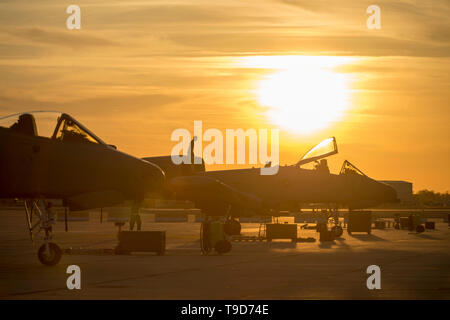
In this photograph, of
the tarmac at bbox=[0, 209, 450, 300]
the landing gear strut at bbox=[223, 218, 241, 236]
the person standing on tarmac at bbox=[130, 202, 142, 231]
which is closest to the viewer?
the tarmac at bbox=[0, 209, 450, 300]

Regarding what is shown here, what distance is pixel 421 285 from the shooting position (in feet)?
50.8

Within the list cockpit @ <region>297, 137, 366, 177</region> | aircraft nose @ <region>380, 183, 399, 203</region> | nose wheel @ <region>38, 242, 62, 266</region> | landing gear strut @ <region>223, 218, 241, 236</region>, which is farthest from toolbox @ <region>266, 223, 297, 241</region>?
nose wheel @ <region>38, 242, 62, 266</region>

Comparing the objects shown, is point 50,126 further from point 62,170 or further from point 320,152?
point 320,152

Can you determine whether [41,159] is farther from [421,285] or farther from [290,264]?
[421,285]

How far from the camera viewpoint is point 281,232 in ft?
113

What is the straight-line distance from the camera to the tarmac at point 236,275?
13977 millimetres

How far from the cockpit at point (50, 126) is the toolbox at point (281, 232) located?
1566 centimetres

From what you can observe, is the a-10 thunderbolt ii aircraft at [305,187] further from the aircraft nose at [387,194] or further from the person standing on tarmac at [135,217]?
the person standing on tarmac at [135,217]

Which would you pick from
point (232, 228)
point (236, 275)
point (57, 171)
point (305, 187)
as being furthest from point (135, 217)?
point (236, 275)

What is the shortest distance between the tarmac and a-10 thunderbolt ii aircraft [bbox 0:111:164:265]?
1.78m

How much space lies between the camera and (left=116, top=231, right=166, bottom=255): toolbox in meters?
24.3

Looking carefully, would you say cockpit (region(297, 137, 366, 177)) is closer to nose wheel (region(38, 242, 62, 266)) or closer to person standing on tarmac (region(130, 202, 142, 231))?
person standing on tarmac (region(130, 202, 142, 231))

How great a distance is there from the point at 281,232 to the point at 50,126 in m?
17.0
